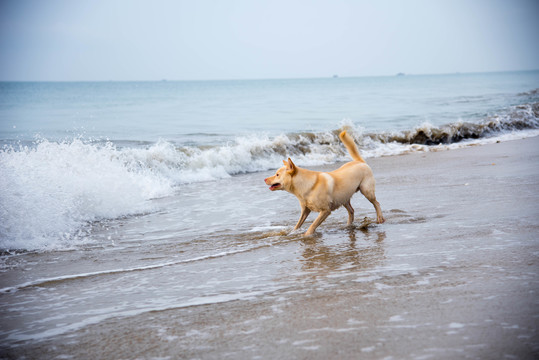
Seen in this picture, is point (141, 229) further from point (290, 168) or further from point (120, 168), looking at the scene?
point (120, 168)

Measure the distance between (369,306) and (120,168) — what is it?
833 centimetres

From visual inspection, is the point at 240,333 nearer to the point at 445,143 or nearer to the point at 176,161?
the point at 176,161

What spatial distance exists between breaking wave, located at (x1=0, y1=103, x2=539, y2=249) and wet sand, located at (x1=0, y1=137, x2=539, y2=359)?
134 inches

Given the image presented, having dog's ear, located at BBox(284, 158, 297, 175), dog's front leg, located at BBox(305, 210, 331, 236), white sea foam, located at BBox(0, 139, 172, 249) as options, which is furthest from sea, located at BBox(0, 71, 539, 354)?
dog's ear, located at BBox(284, 158, 297, 175)

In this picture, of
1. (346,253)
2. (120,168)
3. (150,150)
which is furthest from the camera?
(150,150)

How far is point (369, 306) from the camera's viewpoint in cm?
379

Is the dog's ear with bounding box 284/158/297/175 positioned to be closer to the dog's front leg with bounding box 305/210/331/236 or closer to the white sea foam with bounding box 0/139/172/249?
the dog's front leg with bounding box 305/210/331/236

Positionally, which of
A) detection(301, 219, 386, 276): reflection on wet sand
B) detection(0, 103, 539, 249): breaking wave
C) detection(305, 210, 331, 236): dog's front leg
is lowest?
detection(301, 219, 386, 276): reflection on wet sand

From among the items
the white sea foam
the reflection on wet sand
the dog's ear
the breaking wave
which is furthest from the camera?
the breaking wave

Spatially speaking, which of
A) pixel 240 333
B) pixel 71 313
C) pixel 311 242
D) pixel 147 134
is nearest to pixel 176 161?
pixel 147 134

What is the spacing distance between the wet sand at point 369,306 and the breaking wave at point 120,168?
339 cm

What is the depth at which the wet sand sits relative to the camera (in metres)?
3.14

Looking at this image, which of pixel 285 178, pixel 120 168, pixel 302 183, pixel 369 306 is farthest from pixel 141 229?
pixel 369 306

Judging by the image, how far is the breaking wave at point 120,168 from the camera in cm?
741
